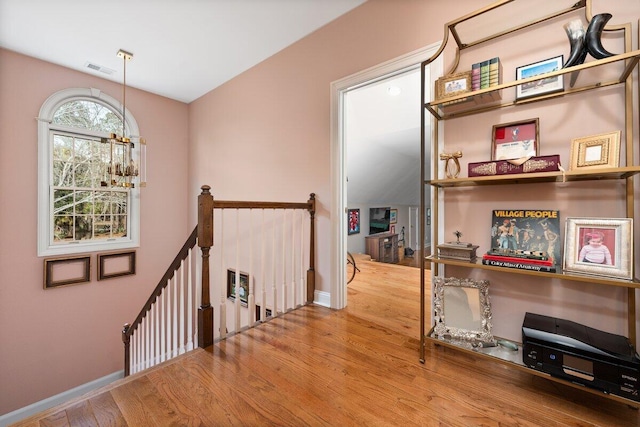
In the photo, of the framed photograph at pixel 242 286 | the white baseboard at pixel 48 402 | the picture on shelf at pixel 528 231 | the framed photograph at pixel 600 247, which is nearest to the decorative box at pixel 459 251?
the picture on shelf at pixel 528 231

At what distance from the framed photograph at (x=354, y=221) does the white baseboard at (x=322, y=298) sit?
12.4 ft

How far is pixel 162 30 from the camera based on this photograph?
103 inches

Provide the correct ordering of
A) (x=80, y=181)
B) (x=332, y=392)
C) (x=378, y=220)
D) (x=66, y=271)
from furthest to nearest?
(x=378, y=220)
(x=80, y=181)
(x=66, y=271)
(x=332, y=392)

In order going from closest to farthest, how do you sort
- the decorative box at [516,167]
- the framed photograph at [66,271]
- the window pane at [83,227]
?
the decorative box at [516,167] → the framed photograph at [66,271] → the window pane at [83,227]

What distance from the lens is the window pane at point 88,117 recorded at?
3.38m

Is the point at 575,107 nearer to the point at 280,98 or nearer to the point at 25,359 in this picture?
the point at 280,98

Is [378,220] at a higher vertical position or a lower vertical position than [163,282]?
higher

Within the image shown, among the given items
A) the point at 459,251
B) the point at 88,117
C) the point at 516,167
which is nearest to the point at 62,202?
the point at 88,117

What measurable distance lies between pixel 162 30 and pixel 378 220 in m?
5.77

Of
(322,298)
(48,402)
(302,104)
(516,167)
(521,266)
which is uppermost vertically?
(302,104)

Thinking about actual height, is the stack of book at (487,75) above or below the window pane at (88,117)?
below

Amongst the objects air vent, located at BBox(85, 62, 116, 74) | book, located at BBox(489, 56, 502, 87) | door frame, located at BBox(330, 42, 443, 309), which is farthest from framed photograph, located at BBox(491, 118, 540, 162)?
air vent, located at BBox(85, 62, 116, 74)

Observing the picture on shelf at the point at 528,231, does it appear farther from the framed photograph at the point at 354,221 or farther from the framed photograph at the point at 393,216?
the framed photograph at the point at 393,216

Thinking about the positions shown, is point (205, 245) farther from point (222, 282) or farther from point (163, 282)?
point (163, 282)
